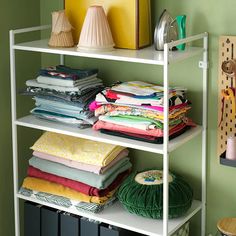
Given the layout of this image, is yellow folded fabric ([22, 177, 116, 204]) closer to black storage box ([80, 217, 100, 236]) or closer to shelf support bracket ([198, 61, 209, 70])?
black storage box ([80, 217, 100, 236])

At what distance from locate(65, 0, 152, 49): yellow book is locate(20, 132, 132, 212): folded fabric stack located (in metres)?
0.46

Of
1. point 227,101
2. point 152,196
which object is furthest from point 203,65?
point 152,196

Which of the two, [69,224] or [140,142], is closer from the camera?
[140,142]

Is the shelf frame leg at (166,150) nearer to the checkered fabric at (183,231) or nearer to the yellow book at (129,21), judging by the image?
the checkered fabric at (183,231)

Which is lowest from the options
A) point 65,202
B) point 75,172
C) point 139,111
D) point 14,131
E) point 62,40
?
point 65,202

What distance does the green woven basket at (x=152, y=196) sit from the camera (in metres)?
2.47

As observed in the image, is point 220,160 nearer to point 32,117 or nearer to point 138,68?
point 138,68

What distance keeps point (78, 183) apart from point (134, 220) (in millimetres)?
297

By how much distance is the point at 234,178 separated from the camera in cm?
258

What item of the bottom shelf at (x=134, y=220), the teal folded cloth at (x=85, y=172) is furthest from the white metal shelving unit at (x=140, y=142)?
the teal folded cloth at (x=85, y=172)

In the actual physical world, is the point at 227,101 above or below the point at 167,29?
below

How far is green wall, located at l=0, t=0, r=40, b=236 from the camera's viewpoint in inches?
111

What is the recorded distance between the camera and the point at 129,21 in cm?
252

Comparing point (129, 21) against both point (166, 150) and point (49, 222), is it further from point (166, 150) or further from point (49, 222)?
point (49, 222)
